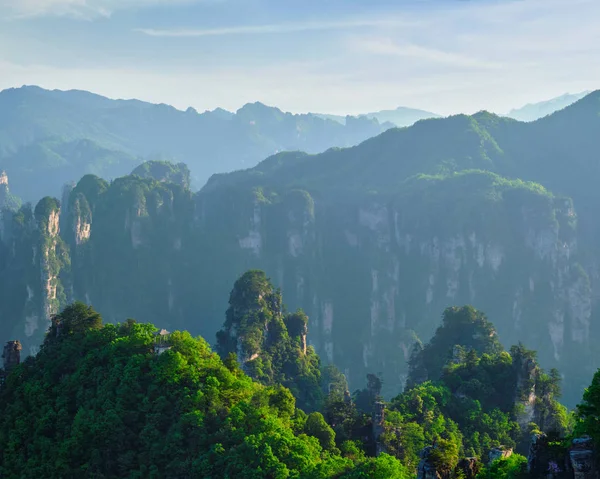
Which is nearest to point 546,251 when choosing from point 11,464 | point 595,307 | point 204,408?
point 595,307

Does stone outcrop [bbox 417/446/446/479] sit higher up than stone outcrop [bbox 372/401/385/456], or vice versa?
stone outcrop [bbox 417/446/446/479]

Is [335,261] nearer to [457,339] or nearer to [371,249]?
[371,249]

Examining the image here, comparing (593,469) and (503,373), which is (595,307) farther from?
(593,469)

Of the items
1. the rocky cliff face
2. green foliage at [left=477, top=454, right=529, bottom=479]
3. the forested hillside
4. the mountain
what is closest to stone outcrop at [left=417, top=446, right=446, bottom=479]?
the forested hillside

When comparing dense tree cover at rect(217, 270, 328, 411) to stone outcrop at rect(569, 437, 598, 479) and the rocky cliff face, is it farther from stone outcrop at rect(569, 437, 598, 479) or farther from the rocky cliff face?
stone outcrop at rect(569, 437, 598, 479)

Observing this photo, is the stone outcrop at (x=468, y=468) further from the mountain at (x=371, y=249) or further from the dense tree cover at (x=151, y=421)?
the mountain at (x=371, y=249)

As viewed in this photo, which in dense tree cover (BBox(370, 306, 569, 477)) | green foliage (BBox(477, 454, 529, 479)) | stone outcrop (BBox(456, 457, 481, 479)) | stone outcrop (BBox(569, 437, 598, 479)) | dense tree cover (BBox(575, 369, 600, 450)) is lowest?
A: dense tree cover (BBox(370, 306, 569, 477))

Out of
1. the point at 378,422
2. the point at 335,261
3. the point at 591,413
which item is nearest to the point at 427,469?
the point at 591,413

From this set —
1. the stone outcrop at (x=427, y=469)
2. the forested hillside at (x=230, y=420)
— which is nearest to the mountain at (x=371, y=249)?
the forested hillside at (x=230, y=420)
